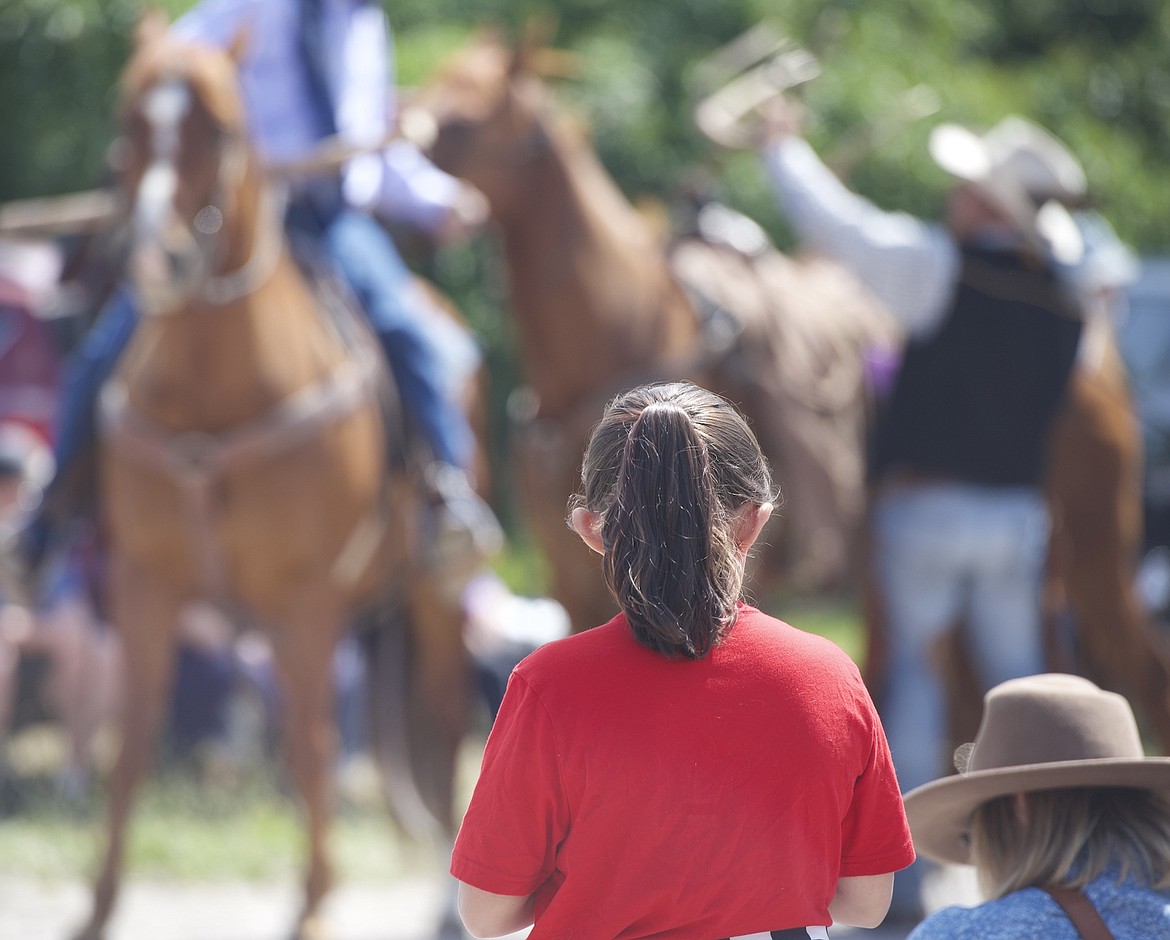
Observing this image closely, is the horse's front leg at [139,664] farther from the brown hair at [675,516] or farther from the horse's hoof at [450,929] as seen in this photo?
the brown hair at [675,516]

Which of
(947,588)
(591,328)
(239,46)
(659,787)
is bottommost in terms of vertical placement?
(947,588)

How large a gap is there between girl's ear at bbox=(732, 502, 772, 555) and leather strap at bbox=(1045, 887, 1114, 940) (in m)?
0.58

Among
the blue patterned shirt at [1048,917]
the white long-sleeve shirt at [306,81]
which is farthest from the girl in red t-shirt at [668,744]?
the white long-sleeve shirt at [306,81]

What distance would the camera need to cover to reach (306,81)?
5301 mm

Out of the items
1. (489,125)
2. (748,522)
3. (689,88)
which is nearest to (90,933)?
(489,125)

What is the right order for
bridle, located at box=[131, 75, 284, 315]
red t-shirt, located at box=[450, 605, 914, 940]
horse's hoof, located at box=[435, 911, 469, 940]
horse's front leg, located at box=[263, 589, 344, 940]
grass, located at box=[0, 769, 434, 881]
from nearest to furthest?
red t-shirt, located at box=[450, 605, 914, 940], bridle, located at box=[131, 75, 284, 315], horse's front leg, located at box=[263, 589, 344, 940], horse's hoof, located at box=[435, 911, 469, 940], grass, located at box=[0, 769, 434, 881]

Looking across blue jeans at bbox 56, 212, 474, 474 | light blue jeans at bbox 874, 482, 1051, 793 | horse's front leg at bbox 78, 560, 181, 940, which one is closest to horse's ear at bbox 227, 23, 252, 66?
blue jeans at bbox 56, 212, 474, 474

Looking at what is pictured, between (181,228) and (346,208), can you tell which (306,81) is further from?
(181,228)

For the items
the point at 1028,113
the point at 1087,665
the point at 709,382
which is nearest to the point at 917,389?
the point at 709,382

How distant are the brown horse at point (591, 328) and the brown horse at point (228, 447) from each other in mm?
631

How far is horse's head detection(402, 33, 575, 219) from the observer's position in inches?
203

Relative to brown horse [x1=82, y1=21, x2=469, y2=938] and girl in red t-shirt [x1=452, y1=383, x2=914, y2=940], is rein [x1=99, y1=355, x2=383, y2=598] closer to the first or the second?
brown horse [x1=82, y1=21, x2=469, y2=938]

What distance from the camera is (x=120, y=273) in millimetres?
5348

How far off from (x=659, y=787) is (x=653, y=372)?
3486mm
